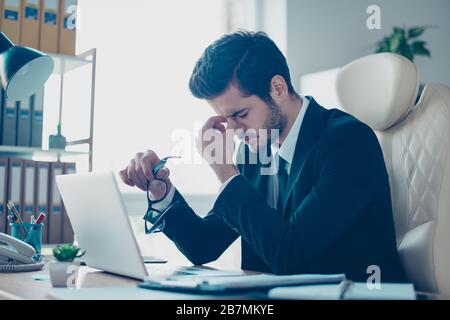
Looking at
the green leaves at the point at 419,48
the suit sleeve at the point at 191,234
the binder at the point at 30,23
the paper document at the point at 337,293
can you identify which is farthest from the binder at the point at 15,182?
the green leaves at the point at 419,48

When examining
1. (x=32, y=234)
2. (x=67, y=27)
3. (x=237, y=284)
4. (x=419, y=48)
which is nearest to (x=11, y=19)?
(x=67, y=27)

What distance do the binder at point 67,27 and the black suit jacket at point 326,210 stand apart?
1.29m

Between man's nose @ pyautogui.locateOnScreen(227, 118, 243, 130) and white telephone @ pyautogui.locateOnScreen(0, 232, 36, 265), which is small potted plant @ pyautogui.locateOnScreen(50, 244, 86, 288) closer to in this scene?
white telephone @ pyautogui.locateOnScreen(0, 232, 36, 265)

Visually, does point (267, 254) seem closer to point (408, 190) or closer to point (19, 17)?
point (408, 190)

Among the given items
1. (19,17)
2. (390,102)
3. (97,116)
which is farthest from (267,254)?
(97,116)

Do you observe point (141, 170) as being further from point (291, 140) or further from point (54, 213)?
point (54, 213)

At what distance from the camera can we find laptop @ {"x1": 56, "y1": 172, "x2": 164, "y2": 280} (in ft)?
3.34

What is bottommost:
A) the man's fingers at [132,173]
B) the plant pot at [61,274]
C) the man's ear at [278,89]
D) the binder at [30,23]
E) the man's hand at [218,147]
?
the plant pot at [61,274]

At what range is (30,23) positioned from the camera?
2.42 metres

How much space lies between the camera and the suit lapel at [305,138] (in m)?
1.40

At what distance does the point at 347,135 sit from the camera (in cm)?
133

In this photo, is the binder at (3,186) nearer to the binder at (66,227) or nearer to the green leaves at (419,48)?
the binder at (66,227)
